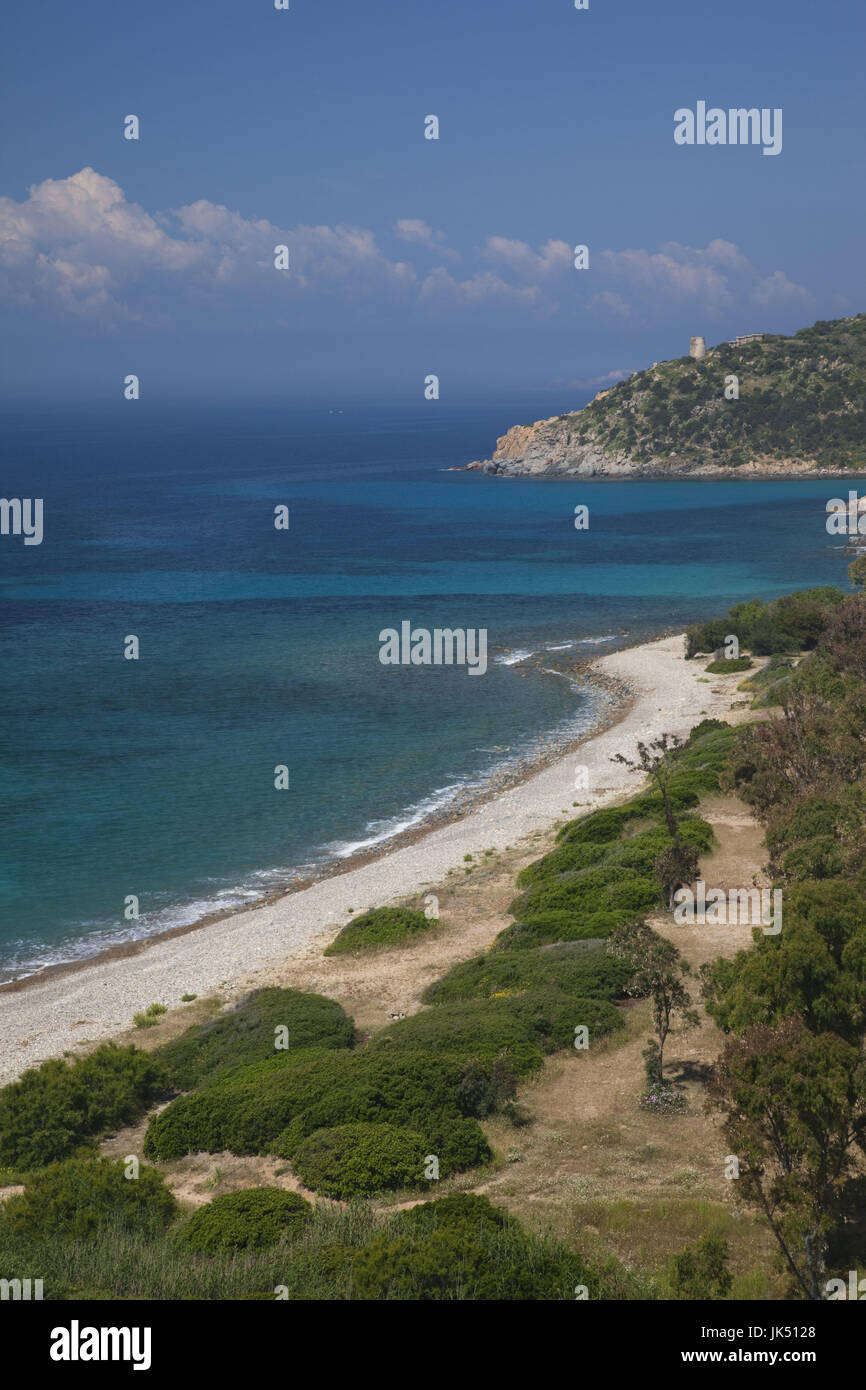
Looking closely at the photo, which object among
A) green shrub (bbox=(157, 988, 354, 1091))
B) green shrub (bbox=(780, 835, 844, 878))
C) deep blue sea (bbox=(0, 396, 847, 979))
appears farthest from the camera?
deep blue sea (bbox=(0, 396, 847, 979))

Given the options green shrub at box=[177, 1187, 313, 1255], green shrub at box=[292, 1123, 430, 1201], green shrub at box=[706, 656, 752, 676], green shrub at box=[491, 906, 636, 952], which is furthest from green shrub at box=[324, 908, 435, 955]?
green shrub at box=[706, 656, 752, 676]

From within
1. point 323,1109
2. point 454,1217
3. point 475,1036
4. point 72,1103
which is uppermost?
point 454,1217

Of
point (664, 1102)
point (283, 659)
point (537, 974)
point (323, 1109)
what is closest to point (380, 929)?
point (537, 974)

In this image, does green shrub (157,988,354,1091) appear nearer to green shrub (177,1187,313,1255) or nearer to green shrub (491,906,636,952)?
green shrub (491,906,636,952)

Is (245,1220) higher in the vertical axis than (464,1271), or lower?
lower

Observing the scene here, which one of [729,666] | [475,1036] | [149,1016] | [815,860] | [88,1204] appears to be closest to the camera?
[88,1204]

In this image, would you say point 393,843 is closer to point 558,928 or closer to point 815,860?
point 558,928
